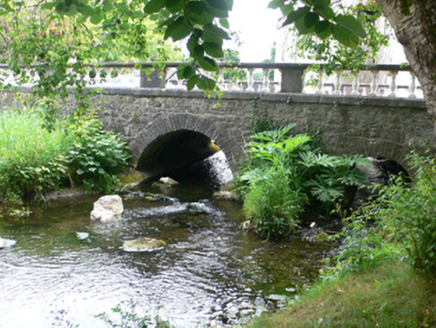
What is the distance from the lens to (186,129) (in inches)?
397

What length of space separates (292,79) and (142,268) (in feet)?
17.1

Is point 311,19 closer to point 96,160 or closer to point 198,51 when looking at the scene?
point 198,51

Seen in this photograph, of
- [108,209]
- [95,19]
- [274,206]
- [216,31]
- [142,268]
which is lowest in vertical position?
[142,268]

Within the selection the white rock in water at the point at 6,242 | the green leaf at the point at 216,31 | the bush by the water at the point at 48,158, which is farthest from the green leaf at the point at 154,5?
the bush by the water at the point at 48,158

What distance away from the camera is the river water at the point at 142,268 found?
4605 mm

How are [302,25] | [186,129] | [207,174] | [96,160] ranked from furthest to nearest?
[207,174], [186,129], [96,160], [302,25]

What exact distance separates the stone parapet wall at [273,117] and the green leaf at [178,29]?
4752 millimetres

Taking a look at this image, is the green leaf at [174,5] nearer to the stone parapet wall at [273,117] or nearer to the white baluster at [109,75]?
the stone parapet wall at [273,117]

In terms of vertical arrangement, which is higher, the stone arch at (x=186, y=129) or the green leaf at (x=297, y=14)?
the green leaf at (x=297, y=14)

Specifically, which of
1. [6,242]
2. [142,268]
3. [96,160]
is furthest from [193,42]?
[96,160]

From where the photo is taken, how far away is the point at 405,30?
2295 mm

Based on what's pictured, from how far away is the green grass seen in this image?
294cm

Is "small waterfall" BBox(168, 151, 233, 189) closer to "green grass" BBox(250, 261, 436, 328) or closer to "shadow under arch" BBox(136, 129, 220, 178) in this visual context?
"shadow under arch" BBox(136, 129, 220, 178)

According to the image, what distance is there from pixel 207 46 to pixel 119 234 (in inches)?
216
